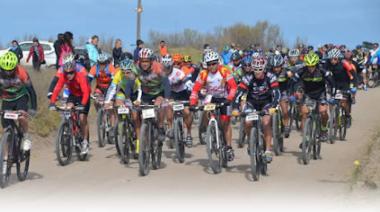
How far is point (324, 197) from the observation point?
9164 millimetres

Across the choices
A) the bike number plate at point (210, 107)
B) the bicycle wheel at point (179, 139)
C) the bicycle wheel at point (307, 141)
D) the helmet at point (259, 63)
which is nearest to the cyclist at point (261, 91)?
the helmet at point (259, 63)

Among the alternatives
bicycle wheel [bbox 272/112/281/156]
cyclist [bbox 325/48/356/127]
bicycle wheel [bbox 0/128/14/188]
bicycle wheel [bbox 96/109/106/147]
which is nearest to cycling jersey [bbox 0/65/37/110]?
bicycle wheel [bbox 0/128/14/188]

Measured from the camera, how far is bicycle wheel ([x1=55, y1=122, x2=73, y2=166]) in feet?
39.4

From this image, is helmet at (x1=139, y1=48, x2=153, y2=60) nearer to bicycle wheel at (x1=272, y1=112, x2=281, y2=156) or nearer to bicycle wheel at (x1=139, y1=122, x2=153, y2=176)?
bicycle wheel at (x1=139, y1=122, x2=153, y2=176)

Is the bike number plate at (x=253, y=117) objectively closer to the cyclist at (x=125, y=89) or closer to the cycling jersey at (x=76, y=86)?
the cyclist at (x=125, y=89)

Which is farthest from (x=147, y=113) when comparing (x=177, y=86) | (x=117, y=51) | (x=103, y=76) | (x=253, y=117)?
(x=117, y=51)

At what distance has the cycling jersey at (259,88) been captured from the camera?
457 inches

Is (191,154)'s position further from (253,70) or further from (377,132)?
(377,132)

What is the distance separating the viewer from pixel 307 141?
12617 mm

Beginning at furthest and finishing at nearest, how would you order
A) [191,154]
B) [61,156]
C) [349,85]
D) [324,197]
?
[349,85]
[191,154]
[61,156]
[324,197]

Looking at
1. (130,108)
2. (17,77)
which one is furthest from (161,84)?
(17,77)

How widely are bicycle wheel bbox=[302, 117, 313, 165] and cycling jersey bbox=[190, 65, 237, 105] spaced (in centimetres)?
173

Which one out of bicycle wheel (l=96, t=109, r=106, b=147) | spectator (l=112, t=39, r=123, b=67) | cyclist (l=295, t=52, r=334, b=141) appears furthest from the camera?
spectator (l=112, t=39, r=123, b=67)

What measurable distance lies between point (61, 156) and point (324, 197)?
5362mm
